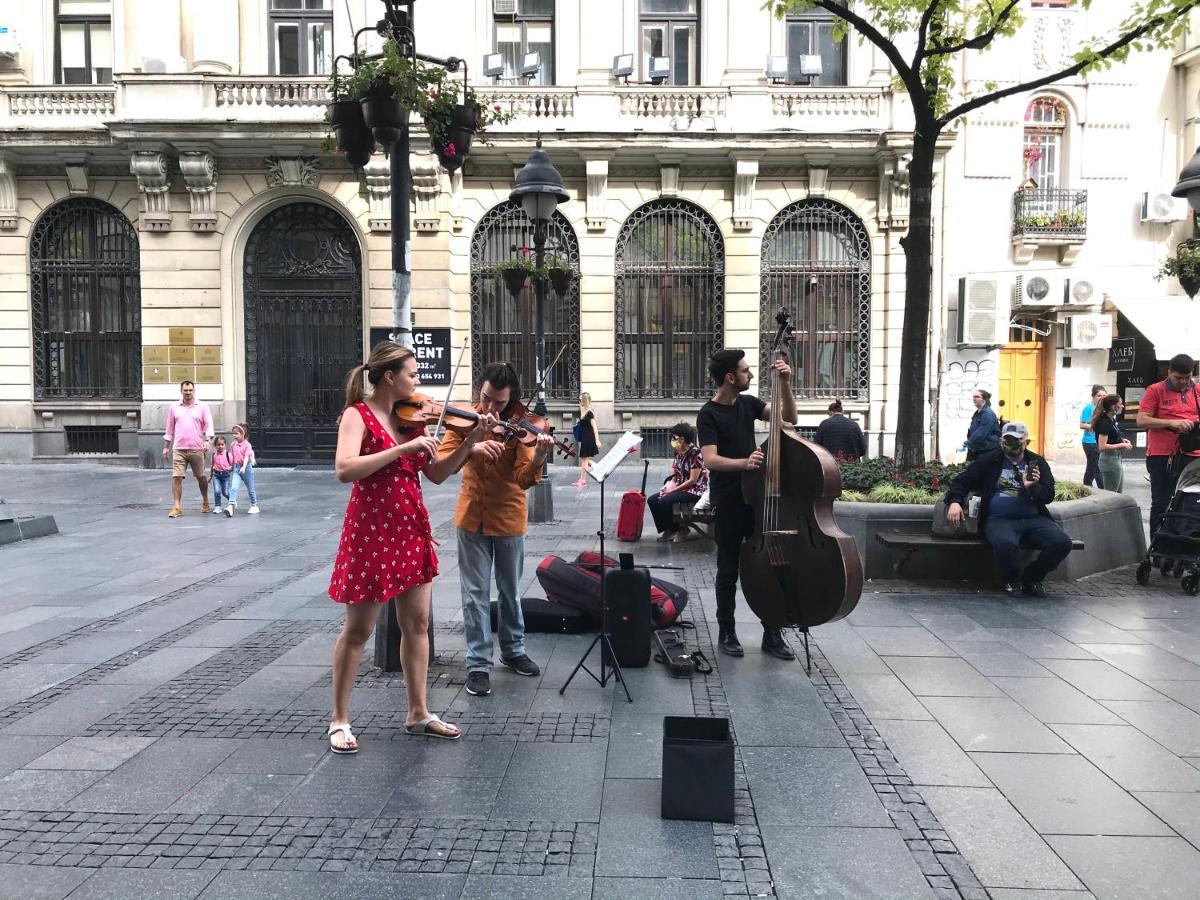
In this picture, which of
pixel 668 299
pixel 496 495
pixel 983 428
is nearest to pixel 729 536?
pixel 496 495

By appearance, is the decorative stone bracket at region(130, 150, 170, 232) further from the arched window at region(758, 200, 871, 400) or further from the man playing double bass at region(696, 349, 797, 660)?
the man playing double bass at region(696, 349, 797, 660)

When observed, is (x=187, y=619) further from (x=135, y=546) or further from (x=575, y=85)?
(x=575, y=85)

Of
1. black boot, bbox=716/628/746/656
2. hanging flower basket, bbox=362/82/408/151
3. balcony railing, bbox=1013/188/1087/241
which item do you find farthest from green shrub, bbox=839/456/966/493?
balcony railing, bbox=1013/188/1087/241

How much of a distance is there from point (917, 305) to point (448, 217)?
39.6ft

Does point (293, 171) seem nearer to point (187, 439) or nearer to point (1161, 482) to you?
point (187, 439)

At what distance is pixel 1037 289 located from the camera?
20.1m

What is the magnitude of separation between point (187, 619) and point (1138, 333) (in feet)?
68.2

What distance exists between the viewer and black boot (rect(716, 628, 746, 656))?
5.85 metres

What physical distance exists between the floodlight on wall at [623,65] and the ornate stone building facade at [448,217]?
0.40 m

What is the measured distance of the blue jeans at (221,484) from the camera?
1277 cm

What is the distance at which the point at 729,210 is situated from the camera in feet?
63.4

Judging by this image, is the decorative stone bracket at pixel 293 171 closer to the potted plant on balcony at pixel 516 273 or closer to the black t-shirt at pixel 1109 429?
the potted plant on balcony at pixel 516 273

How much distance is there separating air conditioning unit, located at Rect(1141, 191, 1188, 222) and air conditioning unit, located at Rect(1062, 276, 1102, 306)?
203cm

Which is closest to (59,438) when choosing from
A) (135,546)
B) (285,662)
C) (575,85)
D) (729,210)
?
(135,546)
